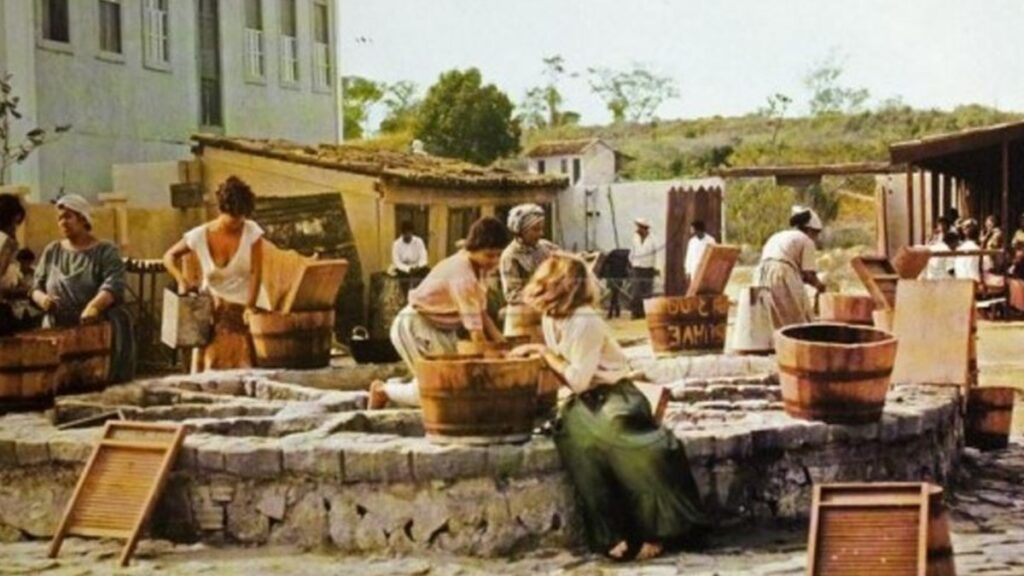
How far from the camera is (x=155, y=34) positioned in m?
23.5

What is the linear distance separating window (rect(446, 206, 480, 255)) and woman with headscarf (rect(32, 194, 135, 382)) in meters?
13.8

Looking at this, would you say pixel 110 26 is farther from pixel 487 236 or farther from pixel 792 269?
pixel 487 236

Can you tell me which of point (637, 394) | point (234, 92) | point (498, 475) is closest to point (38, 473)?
point (498, 475)

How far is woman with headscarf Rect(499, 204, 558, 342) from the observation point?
416 inches

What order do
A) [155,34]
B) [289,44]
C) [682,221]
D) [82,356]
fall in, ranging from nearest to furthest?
[82,356], [155,34], [682,221], [289,44]

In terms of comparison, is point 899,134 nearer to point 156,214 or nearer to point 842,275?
point 842,275

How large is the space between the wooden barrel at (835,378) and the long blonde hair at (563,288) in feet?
4.10

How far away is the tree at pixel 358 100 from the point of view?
56.0 meters

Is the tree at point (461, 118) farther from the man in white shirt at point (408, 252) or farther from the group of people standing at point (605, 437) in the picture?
the group of people standing at point (605, 437)

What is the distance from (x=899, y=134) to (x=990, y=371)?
4519 cm

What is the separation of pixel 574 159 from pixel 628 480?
1470 inches

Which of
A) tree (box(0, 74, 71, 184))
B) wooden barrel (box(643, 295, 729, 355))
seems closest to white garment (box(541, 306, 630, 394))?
wooden barrel (box(643, 295, 729, 355))

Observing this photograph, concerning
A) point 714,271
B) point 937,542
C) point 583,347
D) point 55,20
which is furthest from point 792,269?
point 55,20

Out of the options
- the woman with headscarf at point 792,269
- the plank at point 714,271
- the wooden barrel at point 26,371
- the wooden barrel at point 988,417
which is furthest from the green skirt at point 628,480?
the plank at point 714,271
